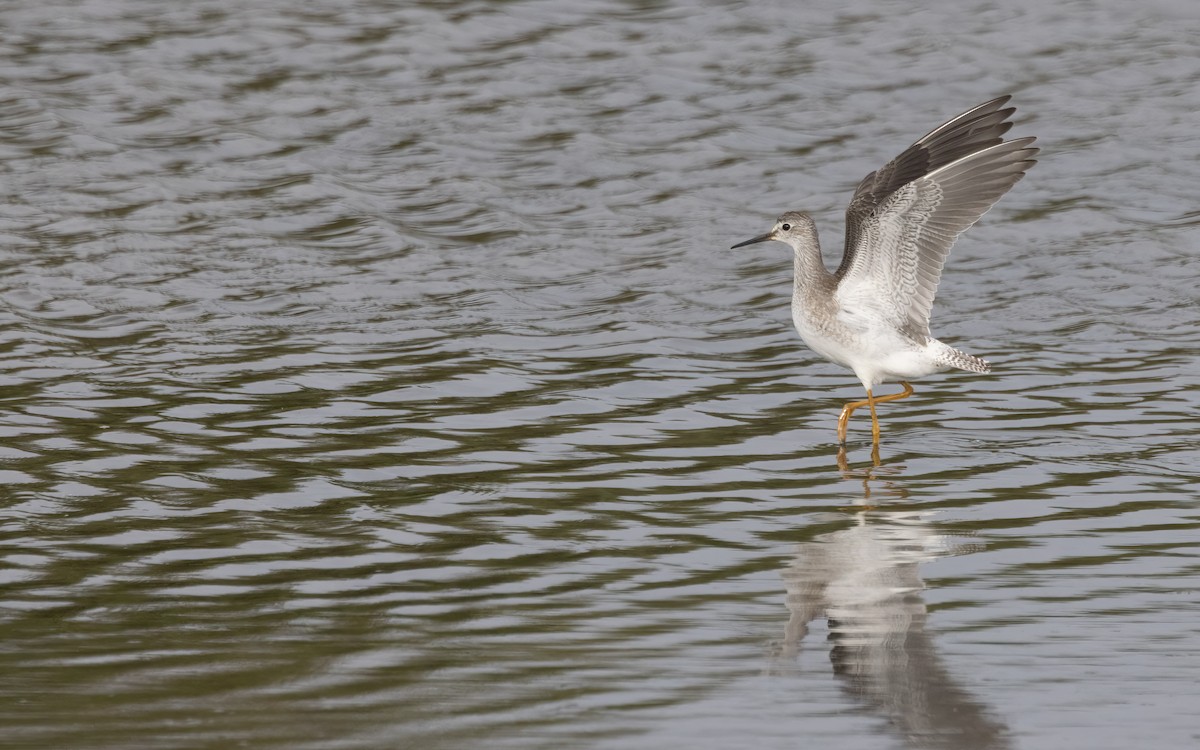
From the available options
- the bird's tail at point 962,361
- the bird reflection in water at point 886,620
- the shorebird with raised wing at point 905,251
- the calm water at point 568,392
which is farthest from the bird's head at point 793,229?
the bird reflection in water at point 886,620

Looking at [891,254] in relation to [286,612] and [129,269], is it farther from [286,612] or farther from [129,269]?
[129,269]

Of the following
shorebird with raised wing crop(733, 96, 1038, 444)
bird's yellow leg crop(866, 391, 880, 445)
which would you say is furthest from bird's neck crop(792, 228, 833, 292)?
bird's yellow leg crop(866, 391, 880, 445)

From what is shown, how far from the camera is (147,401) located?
1062 cm

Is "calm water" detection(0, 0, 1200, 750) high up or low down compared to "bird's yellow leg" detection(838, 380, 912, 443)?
up

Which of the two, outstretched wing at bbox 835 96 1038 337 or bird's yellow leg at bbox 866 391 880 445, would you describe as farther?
outstretched wing at bbox 835 96 1038 337

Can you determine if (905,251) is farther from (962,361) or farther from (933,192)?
(962,361)

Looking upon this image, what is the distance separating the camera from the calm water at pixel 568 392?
20.7 ft

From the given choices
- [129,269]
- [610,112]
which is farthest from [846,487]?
[610,112]

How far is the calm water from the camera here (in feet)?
20.7

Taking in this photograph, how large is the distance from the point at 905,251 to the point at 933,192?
0.44m

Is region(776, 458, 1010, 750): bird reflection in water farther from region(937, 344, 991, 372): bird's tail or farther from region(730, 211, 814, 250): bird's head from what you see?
region(730, 211, 814, 250): bird's head

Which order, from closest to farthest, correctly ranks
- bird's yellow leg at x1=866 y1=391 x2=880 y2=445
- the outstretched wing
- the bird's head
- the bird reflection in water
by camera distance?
the bird reflection in water, bird's yellow leg at x1=866 y1=391 x2=880 y2=445, the outstretched wing, the bird's head

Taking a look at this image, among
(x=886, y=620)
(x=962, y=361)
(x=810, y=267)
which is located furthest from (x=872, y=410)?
(x=886, y=620)

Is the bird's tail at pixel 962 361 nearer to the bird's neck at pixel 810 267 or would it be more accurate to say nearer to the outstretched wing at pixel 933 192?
the outstretched wing at pixel 933 192
